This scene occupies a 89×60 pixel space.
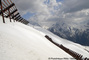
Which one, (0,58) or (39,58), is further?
(39,58)

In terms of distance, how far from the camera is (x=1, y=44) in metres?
6.53

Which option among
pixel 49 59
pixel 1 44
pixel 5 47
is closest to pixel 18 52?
pixel 5 47

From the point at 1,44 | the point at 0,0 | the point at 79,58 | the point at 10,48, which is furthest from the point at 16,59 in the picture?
the point at 0,0

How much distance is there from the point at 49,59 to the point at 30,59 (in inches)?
76.9

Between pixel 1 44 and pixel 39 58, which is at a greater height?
pixel 1 44

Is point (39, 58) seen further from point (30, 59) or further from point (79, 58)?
point (79, 58)

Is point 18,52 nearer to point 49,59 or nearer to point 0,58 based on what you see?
point 0,58

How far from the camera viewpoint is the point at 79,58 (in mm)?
10719

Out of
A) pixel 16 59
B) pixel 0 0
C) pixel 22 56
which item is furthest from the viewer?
pixel 0 0

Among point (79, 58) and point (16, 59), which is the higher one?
point (16, 59)

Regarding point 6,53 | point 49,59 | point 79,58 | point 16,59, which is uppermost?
point 6,53

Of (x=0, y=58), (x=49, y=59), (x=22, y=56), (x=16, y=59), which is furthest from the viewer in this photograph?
(x=49, y=59)

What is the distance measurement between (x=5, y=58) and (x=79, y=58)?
8.99 meters

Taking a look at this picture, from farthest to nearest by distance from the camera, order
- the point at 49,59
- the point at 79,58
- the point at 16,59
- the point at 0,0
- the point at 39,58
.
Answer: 1. the point at 0,0
2. the point at 79,58
3. the point at 49,59
4. the point at 39,58
5. the point at 16,59
